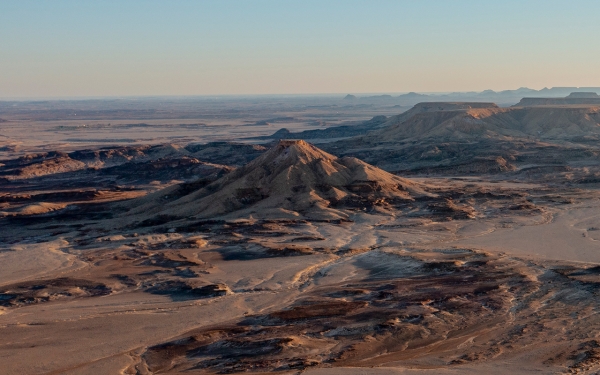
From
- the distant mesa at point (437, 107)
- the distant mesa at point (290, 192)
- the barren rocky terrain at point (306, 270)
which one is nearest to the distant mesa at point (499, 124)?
the distant mesa at point (437, 107)

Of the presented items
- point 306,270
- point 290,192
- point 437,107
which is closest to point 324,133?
point 437,107

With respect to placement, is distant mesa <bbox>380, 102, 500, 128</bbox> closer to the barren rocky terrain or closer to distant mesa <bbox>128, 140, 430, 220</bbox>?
the barren rocky terrain

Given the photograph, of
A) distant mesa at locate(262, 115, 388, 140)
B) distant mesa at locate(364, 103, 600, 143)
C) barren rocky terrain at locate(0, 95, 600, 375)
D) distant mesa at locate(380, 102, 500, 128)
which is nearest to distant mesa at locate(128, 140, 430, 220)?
barren rocky terrain at locate(0, 95, 600, 375)

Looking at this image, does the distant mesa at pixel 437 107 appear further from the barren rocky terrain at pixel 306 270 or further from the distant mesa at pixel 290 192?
the distant mesa at pixel 290 192

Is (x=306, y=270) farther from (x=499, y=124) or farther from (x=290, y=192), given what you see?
(x=499, y=124)

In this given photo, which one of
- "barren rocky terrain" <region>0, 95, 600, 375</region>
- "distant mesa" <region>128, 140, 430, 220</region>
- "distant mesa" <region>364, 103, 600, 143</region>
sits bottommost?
"barren rocky terrain" <region>0, 95, 600, 375</region>

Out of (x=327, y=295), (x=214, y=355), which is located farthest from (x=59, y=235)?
(x=214, y=355)

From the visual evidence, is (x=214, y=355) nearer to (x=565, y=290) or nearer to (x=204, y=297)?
(x=204, y=297)
